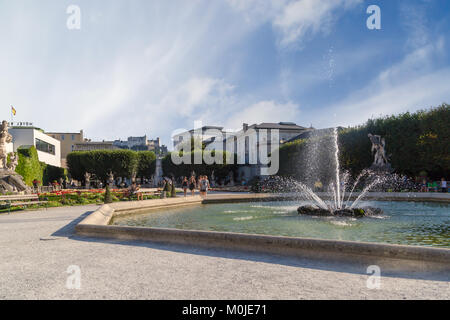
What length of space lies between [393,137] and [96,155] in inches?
1671

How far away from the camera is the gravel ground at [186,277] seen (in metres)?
3.51

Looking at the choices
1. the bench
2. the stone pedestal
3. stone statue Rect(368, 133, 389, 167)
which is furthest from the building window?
stone statue Rect(368, 133, 389, 167)

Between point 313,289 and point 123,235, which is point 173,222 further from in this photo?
point 313,289

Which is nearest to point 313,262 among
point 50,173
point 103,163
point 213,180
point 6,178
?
point 6,178

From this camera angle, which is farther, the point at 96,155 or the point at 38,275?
the point at 96,155

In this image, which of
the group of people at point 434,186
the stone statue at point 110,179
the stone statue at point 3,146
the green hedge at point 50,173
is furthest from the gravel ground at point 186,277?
the stone statue at point 110,179

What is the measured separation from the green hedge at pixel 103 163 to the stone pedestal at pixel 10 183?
29.5 meters

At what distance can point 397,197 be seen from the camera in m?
18.5

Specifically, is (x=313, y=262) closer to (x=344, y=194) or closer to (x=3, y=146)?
(x=344, y=194)

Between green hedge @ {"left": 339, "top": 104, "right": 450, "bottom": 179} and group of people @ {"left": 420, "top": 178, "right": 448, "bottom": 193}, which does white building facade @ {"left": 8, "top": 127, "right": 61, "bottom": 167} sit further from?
group of people @ {"left": 420, "top": 178, "right": 448, "bottom": 193}

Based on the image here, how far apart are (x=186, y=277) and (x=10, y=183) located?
21.3m

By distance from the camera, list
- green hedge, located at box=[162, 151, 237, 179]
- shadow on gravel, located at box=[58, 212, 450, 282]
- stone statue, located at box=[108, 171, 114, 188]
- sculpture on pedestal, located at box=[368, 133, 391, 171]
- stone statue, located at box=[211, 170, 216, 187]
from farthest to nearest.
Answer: green hedge, located at box=[162, 151, 237, 179]
stone statue, located at box=[211, 170, 216, 187]
stone statue, located at box=[108, 171, 114, 188]
sculpture on pedestal, located at box=[368, 133, 391, 171]
shadow on gravel, located at box=[58, 212, 450, 282]

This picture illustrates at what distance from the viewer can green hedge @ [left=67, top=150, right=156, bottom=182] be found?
50.0 meters
